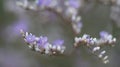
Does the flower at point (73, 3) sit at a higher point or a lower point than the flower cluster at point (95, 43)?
higher

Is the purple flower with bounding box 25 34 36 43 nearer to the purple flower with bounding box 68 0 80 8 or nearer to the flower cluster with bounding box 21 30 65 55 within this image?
the flower cluster with bounding box 21 30 65 55

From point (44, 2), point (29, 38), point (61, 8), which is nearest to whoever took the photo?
point (29, 38)

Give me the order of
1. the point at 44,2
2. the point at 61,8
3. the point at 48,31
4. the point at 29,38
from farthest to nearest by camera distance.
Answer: the point at 48,31 < the point at 61,8 < the point at 44,2 < the point at 29,38

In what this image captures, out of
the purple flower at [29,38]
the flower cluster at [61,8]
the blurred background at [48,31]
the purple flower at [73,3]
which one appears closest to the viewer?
the purple flower at [29,38]

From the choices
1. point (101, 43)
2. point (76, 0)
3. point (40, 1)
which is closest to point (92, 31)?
point (76, 0)

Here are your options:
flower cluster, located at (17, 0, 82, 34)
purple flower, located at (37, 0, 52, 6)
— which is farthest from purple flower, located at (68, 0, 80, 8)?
purple flower, located at (37, 0, 52, 6)

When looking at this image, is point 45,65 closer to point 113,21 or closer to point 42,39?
point 113,21

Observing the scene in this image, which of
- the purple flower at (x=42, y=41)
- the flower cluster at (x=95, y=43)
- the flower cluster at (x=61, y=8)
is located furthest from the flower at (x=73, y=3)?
the purple flower at (x=42, y=41)

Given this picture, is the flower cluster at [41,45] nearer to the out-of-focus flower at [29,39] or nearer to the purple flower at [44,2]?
the out-of-focus flower at [29,39]

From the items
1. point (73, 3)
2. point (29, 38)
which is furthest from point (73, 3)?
point (29, 38)

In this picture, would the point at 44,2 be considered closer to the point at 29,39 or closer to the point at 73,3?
the point at 73,3
